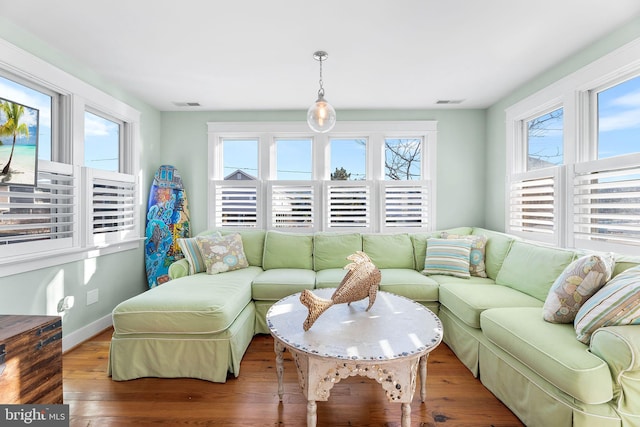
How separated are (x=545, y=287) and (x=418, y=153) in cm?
222

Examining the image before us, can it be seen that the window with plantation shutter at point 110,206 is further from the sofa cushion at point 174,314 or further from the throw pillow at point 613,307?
the throw pillow at point 613,307

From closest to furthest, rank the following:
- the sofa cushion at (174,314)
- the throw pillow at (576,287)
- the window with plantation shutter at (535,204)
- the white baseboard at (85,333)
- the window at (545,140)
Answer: the throw pillow at (576,287) → the sofa cushion at (174,314) → the white baseboard at (85,333) → the window with plantation shutter at (535,204) → the window at (545,140)

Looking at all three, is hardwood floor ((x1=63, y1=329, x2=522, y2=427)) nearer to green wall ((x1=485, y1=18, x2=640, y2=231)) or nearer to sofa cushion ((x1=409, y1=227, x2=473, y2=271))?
sofa cushion ((x1=409, y1=227, x2=473, y2=271))

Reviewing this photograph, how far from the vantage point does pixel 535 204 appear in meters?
3.06

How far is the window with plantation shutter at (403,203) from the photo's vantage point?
3.87m

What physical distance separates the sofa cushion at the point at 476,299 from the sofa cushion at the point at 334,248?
1.07 meters

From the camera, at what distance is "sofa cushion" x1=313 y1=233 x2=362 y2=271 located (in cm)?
344

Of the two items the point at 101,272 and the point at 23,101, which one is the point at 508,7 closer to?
the point at 23,101

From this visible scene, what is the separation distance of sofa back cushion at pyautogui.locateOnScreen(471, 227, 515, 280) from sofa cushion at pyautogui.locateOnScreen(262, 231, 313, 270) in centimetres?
183

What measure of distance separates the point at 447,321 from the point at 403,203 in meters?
1.59

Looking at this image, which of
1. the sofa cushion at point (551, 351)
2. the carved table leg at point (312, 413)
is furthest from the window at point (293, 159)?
the carved table leg at point (312, 413)

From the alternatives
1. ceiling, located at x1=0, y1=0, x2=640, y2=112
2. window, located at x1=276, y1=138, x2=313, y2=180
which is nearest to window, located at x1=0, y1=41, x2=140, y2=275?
ceiling, located at x1=0, y1=0, x2=640, y2=112

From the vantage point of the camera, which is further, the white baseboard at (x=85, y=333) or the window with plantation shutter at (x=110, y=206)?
the window with plantation shutter at (x=110, y=206)

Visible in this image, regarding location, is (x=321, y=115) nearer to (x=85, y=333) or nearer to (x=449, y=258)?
(x=449, y=258)
